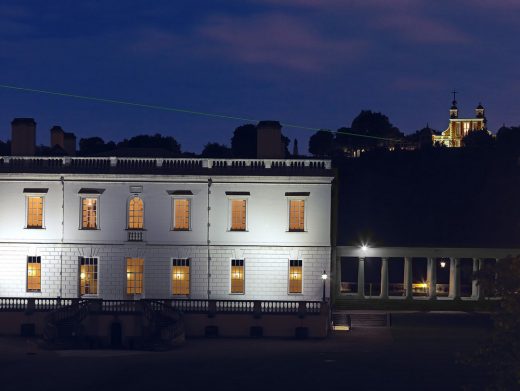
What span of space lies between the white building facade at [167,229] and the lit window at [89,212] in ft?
0.18

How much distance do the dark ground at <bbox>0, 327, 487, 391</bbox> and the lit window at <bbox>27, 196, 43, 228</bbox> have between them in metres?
8.92

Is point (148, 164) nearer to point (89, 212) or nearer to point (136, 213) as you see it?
point (136, 213)

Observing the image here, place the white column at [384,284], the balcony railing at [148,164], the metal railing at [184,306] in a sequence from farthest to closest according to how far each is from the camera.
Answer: the white column at [384,284] → the balcony railing at [148,164] → the metal railing at [184,306]

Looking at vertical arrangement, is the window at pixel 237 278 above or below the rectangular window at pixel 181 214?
below

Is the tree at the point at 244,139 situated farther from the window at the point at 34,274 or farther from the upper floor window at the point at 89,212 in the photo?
the window at the point at 34,274

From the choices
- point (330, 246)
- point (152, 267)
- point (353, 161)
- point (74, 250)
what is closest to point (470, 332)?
point (330, 246)

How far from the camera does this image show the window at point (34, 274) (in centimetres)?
6262

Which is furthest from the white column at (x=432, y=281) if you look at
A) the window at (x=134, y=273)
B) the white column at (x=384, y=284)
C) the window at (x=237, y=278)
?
the window at (x=134, y=273)

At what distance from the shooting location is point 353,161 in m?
152

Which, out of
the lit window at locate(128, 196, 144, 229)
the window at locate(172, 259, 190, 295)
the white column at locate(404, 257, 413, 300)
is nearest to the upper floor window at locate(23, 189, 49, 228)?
the lit window at locate(128, 196, 144, 229)

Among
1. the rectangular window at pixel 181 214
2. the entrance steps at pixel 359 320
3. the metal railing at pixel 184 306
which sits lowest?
the entrance steps at pixel 359 320

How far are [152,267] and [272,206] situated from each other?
723cm

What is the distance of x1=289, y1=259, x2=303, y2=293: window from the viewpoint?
62.3 metres

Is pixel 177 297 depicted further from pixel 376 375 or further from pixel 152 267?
pixel 376 375
